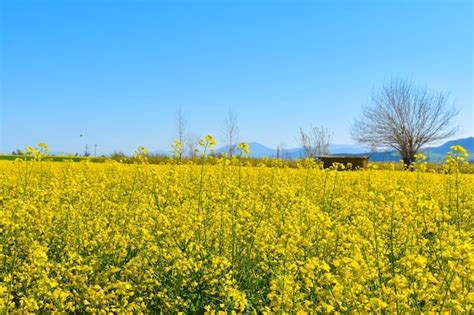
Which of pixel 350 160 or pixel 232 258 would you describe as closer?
pixel 232 258

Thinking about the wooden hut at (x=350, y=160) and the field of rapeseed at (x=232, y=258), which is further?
the wooden hut at (x=350, y=160)

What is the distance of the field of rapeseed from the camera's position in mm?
3218

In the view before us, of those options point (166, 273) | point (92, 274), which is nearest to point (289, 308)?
point (166, 273)

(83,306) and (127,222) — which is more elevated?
(127,222)

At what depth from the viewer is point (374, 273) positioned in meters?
3.65

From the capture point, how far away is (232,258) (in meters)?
4.71

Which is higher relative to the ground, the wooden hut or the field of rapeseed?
the wooden hut

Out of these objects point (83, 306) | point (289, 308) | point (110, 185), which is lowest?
point (83, 306)

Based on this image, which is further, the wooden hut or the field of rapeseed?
the wooden hut

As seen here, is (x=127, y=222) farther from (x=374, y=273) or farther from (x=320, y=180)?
(x=320, y=180)

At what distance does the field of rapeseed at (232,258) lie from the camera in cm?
322

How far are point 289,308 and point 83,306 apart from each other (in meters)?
1.83

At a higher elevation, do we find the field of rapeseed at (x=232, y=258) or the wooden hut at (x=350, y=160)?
the wooden hut at (x=350, y=160)

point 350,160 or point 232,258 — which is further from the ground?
point 350,160
